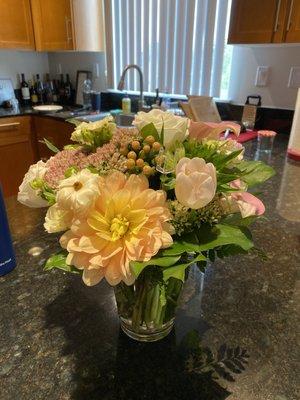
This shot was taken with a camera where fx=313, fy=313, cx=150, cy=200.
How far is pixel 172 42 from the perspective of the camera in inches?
95.0

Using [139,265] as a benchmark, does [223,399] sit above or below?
below

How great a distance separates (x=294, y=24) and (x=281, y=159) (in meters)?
0.71

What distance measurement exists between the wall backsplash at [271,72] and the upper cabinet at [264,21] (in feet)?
1.04

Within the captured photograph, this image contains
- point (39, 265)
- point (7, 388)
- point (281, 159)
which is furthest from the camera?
point (281, 159)

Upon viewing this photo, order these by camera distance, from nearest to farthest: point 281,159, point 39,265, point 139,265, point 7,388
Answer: point 139,265 < point 7,388 < point 39,265 < point 281,159

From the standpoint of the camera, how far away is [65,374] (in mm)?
489

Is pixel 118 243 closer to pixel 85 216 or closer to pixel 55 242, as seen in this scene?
pixel 85 216

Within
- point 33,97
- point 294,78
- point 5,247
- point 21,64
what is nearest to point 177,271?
point 5,247

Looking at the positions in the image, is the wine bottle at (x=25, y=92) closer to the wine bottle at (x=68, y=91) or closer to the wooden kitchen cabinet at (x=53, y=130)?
the wine bottle at (x=68, y=91)

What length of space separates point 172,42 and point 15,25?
1278 millimetres

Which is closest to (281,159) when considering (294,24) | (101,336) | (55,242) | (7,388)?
(294,24)

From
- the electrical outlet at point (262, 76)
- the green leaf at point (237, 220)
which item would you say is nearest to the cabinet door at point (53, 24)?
the electrical outlet at point (262, 76)

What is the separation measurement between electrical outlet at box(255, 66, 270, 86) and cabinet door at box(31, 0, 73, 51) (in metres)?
1.52

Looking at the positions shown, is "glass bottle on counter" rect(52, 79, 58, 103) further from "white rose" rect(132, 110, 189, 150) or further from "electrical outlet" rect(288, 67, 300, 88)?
"white rose" rect(132, 110, 189, 150)
